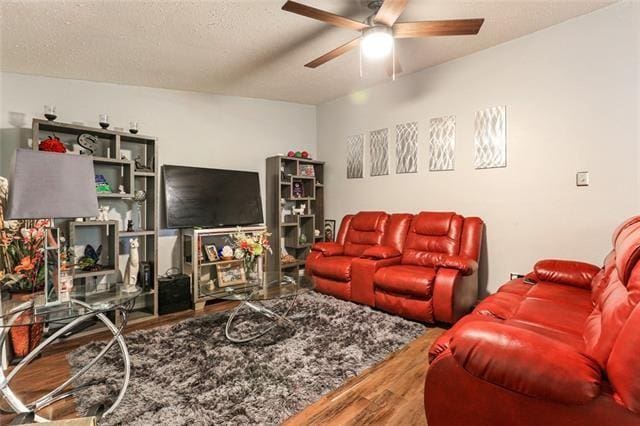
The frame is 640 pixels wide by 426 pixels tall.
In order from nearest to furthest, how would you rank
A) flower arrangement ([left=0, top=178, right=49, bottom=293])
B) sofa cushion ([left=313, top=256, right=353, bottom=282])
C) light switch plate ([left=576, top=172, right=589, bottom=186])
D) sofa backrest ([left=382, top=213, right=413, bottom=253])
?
flower arrangement ([left=0, top=178, right=49, bottom=293]) < light switch plate ([left=576, top=172, right=589, bottom=186]) < sofa cushion ([left=313, top=256, right=353, bottom=282]) < sofa backrest ([left=382, top=213, right=413, bottom=253])

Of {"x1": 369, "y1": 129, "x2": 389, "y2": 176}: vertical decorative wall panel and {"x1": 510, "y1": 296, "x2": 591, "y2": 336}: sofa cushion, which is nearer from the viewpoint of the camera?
{"x1": 510, "y1": 296, "x2": 591, "y2": 336}: sofa cushion

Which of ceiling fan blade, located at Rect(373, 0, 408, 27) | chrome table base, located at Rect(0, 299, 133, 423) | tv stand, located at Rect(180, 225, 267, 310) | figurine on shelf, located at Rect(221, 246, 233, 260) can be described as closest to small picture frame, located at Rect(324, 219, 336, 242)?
tv stand, located at Rect(180, 225, 267, 310)

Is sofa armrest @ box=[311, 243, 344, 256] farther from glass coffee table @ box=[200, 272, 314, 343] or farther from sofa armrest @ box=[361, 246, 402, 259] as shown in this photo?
glass coffee table @ box=[200, 272, 314, 343]

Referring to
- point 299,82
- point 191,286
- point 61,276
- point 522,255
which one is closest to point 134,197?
point 191,286

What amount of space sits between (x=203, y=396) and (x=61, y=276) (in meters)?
1.13

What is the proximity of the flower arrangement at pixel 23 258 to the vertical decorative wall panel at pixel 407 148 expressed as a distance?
3.54m

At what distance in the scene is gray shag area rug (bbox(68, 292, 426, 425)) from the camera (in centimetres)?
176

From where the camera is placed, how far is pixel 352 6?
2.45 meters

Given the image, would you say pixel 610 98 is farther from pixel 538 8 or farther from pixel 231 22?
pixel 231 22

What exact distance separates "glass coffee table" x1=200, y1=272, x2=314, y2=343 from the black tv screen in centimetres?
122

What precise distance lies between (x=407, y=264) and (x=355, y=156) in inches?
74.6

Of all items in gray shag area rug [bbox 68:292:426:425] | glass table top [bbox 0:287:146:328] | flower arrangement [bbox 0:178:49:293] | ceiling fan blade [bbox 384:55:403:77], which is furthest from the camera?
ceiling fan blade [bbox 384:55:403:77]

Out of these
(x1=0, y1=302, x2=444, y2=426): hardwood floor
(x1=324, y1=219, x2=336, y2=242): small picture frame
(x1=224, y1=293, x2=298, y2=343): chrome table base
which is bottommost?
(x1=0, y1=302, x2=444, y2=426): hardwood floor

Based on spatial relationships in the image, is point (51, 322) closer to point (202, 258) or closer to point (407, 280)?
point (202, 258)
